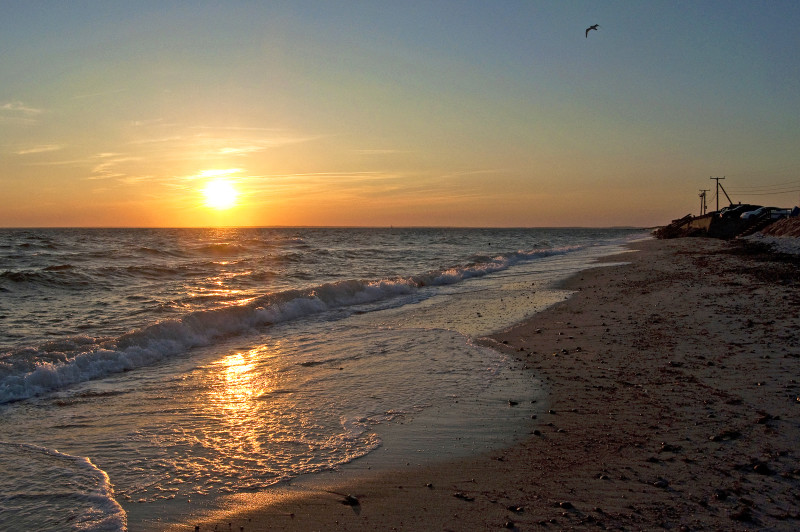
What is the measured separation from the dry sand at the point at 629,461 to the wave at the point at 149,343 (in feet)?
18.3

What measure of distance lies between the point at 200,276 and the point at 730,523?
23979 millimetres

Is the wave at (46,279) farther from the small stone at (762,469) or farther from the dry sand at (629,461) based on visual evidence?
the small stone at (762,469)

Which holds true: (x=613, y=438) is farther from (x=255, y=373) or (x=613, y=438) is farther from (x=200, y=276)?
(x=200, y=276)

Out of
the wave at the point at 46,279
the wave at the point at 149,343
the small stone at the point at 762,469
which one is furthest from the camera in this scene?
the wave at the point at 46,279

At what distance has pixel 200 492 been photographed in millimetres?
4684

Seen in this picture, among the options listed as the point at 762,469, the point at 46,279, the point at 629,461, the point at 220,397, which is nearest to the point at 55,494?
the point at 220,397

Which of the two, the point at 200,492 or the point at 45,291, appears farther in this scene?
the point at 45,291

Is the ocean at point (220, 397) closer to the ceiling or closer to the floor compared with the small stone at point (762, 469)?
closer to the floor

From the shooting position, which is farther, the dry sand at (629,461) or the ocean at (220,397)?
the ocean at (220,397)

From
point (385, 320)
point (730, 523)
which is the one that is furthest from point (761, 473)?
point (385, 320)

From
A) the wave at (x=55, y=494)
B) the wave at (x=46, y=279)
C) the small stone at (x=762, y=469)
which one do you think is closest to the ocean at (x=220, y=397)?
the wave at (x=55, y=494)

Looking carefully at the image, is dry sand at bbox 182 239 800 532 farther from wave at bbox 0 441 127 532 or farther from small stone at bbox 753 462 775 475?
wave at bbox 0 441 127 532

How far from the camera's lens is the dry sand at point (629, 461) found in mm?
4098

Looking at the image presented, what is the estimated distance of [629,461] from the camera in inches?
196
